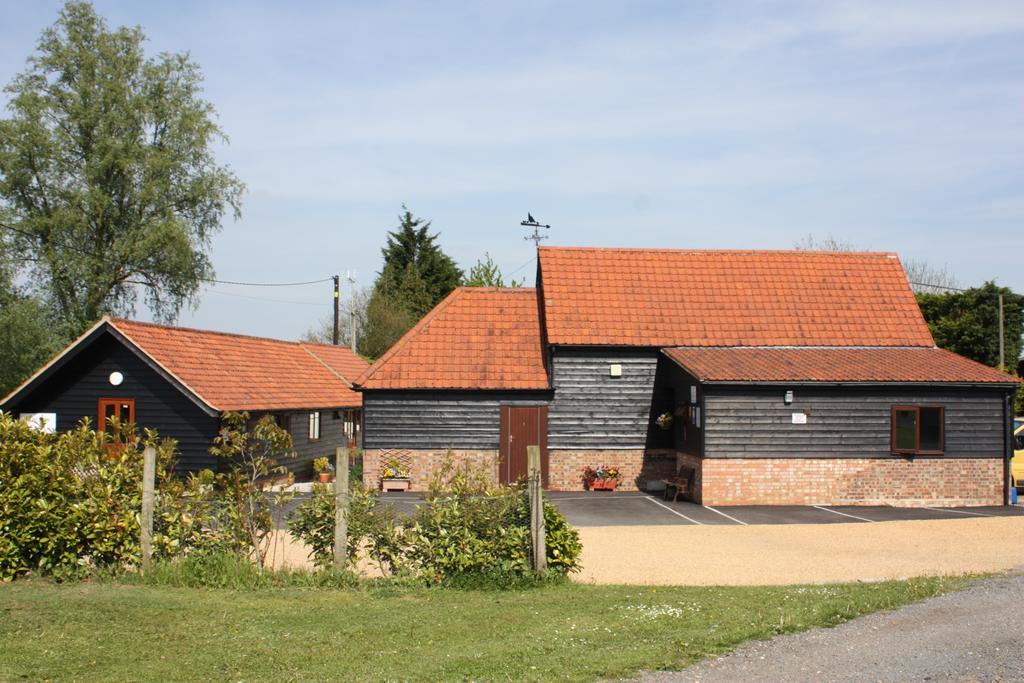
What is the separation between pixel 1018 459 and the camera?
2556 centimetres

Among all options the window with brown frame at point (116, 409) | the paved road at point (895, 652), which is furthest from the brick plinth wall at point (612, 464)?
the paved road at point (895, 652)

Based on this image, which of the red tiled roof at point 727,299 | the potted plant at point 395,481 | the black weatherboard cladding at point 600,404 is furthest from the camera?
the red tiled roof at point 727,299

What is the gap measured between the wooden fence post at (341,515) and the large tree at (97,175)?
1125 inches

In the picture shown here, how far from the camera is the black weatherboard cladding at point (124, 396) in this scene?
82.4 feet

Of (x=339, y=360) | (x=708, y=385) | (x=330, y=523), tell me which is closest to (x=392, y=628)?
(x=330, y=523)

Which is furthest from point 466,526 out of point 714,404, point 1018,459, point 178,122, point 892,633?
→ point 178,122

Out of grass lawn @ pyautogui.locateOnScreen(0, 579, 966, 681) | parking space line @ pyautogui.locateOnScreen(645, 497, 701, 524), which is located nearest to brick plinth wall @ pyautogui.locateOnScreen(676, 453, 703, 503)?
parking space line @ pyautogui.locateOnScreen(645, 497, 701, 524)

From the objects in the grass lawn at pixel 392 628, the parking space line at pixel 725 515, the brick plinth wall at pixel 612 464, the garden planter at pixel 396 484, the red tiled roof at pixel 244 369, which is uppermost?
the red tiled roof at pixel 244 369

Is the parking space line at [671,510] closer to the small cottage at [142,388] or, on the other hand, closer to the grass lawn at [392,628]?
the grass lawn at [392,628]

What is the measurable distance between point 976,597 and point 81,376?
2195 centimetres

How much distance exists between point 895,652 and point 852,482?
634 inches

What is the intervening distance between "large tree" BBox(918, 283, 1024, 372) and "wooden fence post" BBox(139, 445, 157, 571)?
40944 mm

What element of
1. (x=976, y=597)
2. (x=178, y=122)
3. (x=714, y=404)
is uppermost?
(x=178, y=122)

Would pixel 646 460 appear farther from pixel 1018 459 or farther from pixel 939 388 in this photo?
pixel 1018 459
